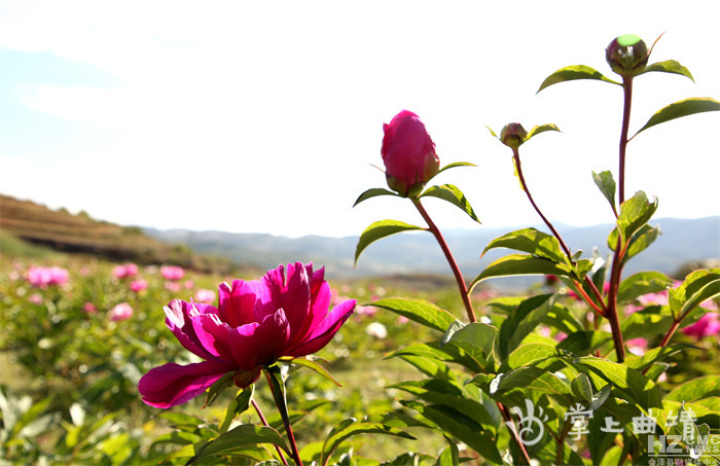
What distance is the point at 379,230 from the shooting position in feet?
1.66

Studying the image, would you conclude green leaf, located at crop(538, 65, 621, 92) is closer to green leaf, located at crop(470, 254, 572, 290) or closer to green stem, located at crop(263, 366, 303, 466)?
green leaf, located at crop(470, 254, 572, 290)

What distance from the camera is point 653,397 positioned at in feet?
1.43

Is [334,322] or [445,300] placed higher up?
[334,322]

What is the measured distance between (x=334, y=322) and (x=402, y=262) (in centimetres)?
7937

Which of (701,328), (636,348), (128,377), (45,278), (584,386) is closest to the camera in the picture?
(584,386)

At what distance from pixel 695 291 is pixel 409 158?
13.0 inches

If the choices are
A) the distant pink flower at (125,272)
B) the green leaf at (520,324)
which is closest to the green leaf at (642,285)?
the green leaf at (520,324)

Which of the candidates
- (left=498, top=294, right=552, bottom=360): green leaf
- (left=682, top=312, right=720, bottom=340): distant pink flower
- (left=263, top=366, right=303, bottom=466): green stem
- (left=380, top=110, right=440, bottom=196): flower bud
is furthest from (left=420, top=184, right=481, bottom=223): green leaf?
(left=682, top=312, right=720, bottom=340): distant pink flower

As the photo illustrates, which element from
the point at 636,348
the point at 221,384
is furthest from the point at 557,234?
the point at 636,348

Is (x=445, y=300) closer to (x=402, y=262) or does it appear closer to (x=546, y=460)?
(x=546, y=460)

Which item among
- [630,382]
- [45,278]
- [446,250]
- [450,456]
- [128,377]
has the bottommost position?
[128,377]

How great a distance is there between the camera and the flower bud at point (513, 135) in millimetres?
495

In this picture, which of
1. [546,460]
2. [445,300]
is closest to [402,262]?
[445,300]

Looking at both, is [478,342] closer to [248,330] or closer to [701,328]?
[248,330]
